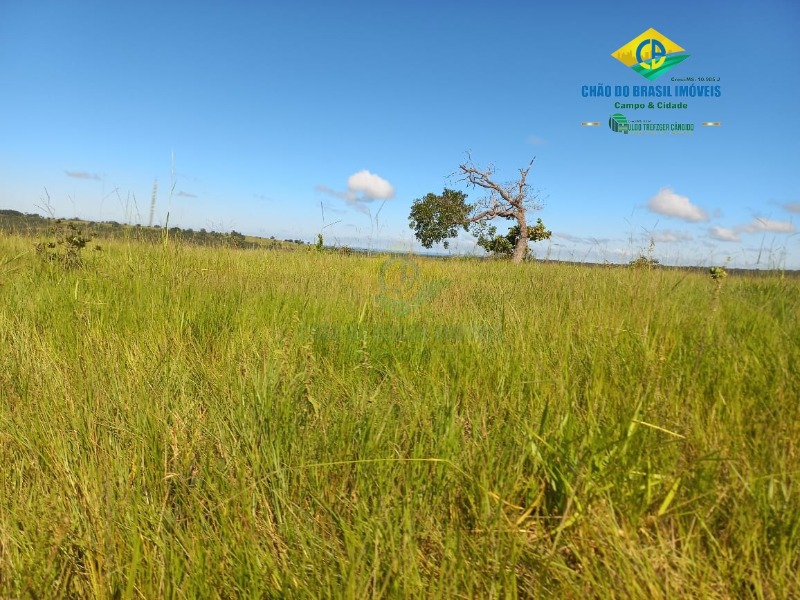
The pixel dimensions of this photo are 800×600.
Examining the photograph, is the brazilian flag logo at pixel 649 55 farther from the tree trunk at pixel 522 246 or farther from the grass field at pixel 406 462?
the tree trunk at pixel 522 246

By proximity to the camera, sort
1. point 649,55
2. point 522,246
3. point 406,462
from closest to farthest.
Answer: point 406,462 < point 649,55 < point 522,246

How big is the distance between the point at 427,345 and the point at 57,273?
149 inches

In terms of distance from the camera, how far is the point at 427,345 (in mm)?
2006

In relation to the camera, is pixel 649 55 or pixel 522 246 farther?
pixel 522 246

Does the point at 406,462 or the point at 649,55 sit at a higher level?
the point at 649,55

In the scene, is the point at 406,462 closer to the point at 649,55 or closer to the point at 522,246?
the point at 649,55

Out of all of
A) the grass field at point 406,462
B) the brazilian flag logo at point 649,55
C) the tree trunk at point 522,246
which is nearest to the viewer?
the grass field at point 406,462

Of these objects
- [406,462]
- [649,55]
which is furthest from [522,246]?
[406,462]

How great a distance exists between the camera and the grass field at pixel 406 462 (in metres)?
0.81

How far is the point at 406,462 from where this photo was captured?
111 centimetres

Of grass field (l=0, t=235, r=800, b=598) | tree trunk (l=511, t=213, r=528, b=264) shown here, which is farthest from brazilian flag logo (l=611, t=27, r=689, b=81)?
tree trunk (l=511, t=213, r=528, b=264)

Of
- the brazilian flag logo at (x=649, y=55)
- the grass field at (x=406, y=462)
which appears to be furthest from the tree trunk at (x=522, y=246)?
the grass field at (x=406, y=462)

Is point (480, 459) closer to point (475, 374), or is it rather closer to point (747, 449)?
point (475, 374)

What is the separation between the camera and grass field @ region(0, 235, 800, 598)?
0.81 meters
